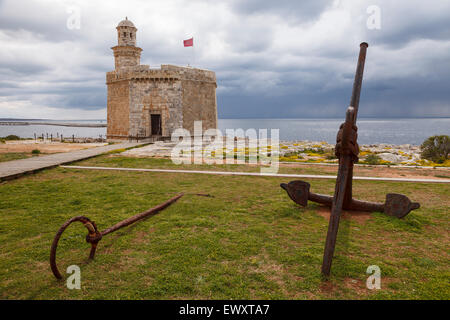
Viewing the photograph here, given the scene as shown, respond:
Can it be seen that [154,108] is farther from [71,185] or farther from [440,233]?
[440,233]

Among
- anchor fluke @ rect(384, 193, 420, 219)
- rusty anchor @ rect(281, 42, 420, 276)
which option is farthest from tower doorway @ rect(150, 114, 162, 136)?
anchor fluke @ rect(384, 193, 420, 219)

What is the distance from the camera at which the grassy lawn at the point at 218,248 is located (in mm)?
3266

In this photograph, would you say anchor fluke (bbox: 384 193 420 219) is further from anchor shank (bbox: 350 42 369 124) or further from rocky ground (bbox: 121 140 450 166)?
rocky ground (bbox: 121 140 450 166)

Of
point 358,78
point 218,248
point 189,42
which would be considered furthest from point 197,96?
point 218,248

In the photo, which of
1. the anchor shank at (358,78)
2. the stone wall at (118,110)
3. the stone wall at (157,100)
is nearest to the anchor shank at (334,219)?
the anchor shank at (358,78)

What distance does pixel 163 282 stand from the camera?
11.1 ft

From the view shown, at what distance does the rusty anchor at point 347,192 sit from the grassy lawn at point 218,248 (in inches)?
8.5

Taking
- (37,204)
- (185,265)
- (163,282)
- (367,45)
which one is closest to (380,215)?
(367,45)

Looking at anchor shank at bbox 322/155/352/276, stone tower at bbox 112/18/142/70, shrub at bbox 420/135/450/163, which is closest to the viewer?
anchor shank at bbox 322/155/352/276

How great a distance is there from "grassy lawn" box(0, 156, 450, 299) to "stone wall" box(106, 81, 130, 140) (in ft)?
69.0

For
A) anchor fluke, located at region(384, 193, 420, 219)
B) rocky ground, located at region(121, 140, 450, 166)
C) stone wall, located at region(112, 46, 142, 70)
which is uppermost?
stone wall, located at region(112, 46, 142, 70)

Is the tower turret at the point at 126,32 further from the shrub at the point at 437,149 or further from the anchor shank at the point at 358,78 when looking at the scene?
the anchor shank at the point at 358,78

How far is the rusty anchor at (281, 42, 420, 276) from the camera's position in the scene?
11.8 feet

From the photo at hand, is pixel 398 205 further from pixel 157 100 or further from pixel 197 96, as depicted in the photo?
pixel 197 96
